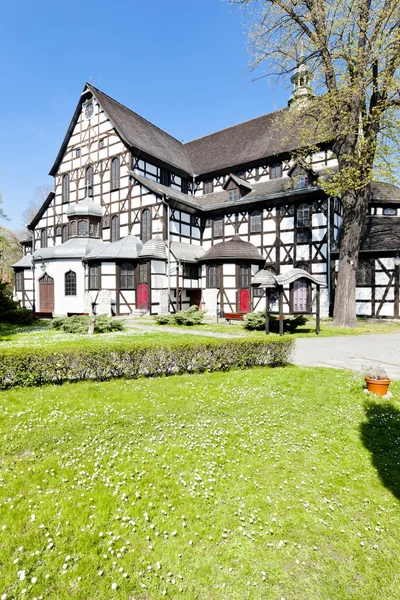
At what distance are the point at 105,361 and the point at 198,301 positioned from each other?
772 inches

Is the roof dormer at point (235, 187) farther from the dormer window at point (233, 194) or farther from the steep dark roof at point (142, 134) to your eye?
the steep dark roof at point (142, 134)

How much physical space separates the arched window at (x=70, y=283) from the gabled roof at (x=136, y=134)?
11.2 m

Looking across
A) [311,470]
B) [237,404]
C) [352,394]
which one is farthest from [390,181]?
[311,470]

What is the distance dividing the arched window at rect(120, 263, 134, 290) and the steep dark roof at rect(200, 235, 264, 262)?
5611mm

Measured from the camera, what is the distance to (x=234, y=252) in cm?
2416

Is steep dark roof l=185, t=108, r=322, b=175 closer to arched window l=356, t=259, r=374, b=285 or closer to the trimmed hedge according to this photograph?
arched window l=356, t=259, r=374, b=285

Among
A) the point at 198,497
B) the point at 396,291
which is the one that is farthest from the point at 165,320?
the point at 396,291

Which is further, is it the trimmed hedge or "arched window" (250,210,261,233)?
"arched window" (250,210,261,233)

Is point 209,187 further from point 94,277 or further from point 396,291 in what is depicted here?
point 396,291

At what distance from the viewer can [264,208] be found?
25.0 m

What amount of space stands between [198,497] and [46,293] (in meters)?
27.0

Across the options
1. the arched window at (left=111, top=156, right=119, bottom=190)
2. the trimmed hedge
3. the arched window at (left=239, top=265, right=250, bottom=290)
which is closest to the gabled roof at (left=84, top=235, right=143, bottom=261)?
the arched window at (left=111, top=156, right=119, bottom=190)

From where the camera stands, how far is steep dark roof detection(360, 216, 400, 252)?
2086 cm

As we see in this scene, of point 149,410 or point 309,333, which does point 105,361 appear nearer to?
point 149,410
